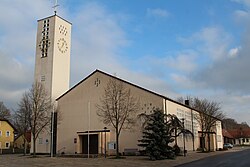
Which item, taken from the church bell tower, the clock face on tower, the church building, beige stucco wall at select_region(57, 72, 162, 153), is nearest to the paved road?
the church building

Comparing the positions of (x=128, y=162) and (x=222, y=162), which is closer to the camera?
(x=222, y=162)

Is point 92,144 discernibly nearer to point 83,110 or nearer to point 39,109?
point 83,110

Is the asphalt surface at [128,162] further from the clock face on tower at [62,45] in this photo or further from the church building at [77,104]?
the clock face on tower at [62,45]

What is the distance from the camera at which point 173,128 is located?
120ft

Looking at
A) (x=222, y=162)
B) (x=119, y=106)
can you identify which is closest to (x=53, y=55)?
(x=119, y=106)

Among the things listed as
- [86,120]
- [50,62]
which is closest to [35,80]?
[50,62]

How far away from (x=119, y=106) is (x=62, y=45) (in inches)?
842

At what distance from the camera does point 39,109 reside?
144ft

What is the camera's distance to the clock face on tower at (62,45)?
5291 centimetres

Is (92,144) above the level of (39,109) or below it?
below

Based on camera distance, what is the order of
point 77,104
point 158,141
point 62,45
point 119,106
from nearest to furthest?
point 158,141 < point 119,106 < point 77,104 < point 62,45

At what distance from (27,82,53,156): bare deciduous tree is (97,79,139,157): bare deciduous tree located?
27.9 ft

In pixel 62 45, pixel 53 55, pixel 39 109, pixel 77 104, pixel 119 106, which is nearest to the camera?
pixel 119 106

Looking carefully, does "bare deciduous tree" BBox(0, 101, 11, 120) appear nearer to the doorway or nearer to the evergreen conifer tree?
the doorway
